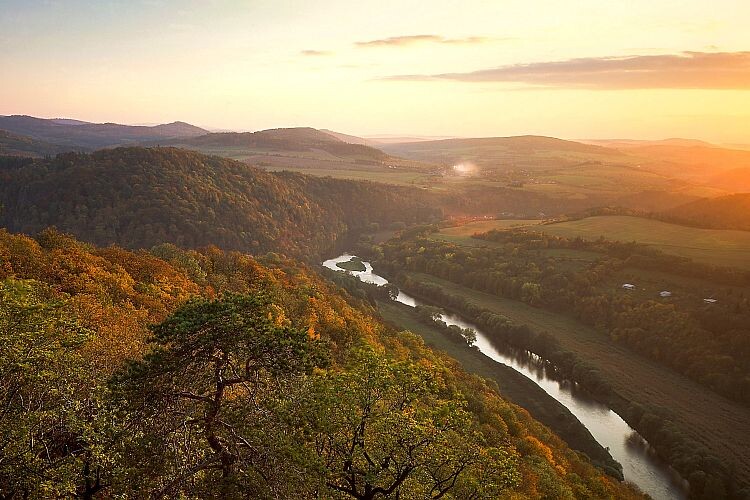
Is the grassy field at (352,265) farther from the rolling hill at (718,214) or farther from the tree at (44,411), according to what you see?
the tree at (44,411)

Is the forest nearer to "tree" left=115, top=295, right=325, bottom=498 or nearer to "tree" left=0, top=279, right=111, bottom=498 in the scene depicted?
"tree" left=115, top=295, right=325, bottom=498

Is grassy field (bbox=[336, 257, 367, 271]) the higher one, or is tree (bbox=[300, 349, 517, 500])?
tree (bbox=[300, 349, 517, 500])

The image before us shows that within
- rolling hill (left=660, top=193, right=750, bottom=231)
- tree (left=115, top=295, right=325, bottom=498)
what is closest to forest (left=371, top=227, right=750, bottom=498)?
rolling hill (left=660, top=193, right=750, bottom=231)

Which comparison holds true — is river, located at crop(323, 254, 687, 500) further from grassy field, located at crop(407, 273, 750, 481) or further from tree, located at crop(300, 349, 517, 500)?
tree, located at crop(300, 349, 517, 500)

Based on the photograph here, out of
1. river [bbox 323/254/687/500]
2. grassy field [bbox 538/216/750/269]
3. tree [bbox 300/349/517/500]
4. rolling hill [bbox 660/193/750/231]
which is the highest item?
tree [bbox 300/349/517/500]

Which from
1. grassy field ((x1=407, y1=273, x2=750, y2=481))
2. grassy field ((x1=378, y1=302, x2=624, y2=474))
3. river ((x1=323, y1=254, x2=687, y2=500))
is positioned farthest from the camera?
grassy field ((x1=407, y1=273, x2=750, y2=481))

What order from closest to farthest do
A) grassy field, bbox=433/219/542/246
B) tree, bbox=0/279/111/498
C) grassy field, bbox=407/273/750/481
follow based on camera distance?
1. tree, bbox=0/279/111/498
2. grassy field, bbox=407/273/750/481
3. grassy field, bbox=433/219/542/246

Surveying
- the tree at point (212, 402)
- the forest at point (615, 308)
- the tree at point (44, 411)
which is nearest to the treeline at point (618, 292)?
the forest at point (615, 308)

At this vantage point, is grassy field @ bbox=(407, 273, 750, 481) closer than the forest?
Yes
